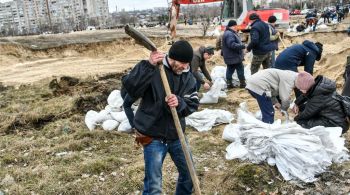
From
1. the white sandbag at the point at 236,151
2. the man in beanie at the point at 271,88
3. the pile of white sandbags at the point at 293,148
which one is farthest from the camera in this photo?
the man in beanie at the point at 271,88

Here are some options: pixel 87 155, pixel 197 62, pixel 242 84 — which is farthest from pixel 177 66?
pixel 242 84

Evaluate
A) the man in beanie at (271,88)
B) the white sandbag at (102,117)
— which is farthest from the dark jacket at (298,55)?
the white sandbag at (102,117)

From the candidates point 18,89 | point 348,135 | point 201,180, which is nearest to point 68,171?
point 201,180

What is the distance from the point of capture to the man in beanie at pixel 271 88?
174 inches

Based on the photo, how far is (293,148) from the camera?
153 inches

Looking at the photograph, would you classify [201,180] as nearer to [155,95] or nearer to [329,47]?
[155,95]

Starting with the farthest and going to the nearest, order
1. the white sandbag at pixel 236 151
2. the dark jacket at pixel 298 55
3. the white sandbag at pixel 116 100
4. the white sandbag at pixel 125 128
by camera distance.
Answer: the white sandbag at pixel 116 100, the white sandbag at pixel 125 128, the dark jacket at pixel 298 55, the white sandbag at pixel 236 151

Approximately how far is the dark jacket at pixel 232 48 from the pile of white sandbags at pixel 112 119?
236 centimetres

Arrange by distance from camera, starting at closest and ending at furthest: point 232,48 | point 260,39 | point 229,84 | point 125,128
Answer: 1. point 125,128
2. point 260,39
3. point 232,48
4. point 229,84

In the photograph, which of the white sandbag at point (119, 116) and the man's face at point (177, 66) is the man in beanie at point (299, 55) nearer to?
the white sandbag at point (119, 116)

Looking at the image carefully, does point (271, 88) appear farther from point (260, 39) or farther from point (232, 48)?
point (232, 48)

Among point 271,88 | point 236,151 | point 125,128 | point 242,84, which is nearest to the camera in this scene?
point 236,151

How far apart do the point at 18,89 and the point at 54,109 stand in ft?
10.7

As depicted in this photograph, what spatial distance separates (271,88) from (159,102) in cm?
220
